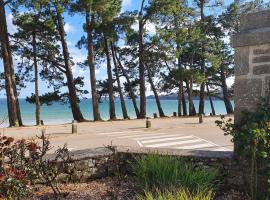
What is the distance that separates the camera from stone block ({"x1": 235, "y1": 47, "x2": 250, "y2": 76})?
596 cm

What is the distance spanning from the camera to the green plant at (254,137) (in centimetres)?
530

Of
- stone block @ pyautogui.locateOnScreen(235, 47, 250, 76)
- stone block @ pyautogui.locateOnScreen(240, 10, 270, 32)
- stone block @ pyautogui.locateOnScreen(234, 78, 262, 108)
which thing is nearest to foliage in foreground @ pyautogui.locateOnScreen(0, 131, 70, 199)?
stone block @ pyautogui.locateOnScreen(234, 78, 262, 108)

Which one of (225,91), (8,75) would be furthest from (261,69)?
(225,91)

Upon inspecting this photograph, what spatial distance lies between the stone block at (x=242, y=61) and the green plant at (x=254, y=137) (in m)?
0.51

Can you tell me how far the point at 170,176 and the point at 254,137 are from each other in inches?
47.0

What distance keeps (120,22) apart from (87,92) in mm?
6542

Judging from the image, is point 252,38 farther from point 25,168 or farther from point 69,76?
point 69,76

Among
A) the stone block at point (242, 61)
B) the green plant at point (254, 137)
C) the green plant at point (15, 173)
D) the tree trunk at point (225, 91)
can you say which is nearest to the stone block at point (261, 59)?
the stone block at point (242, 61)

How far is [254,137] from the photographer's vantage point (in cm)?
529

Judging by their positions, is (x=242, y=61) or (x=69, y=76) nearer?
(x=242, y=61)

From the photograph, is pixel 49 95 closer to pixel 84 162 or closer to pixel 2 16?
pixel 2 16

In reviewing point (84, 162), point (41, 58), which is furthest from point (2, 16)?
point (84, 162)

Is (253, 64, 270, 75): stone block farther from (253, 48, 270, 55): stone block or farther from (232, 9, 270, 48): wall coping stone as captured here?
(232, 9, 270, 48): wall coping stone

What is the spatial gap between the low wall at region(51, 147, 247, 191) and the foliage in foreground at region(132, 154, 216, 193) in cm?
36
